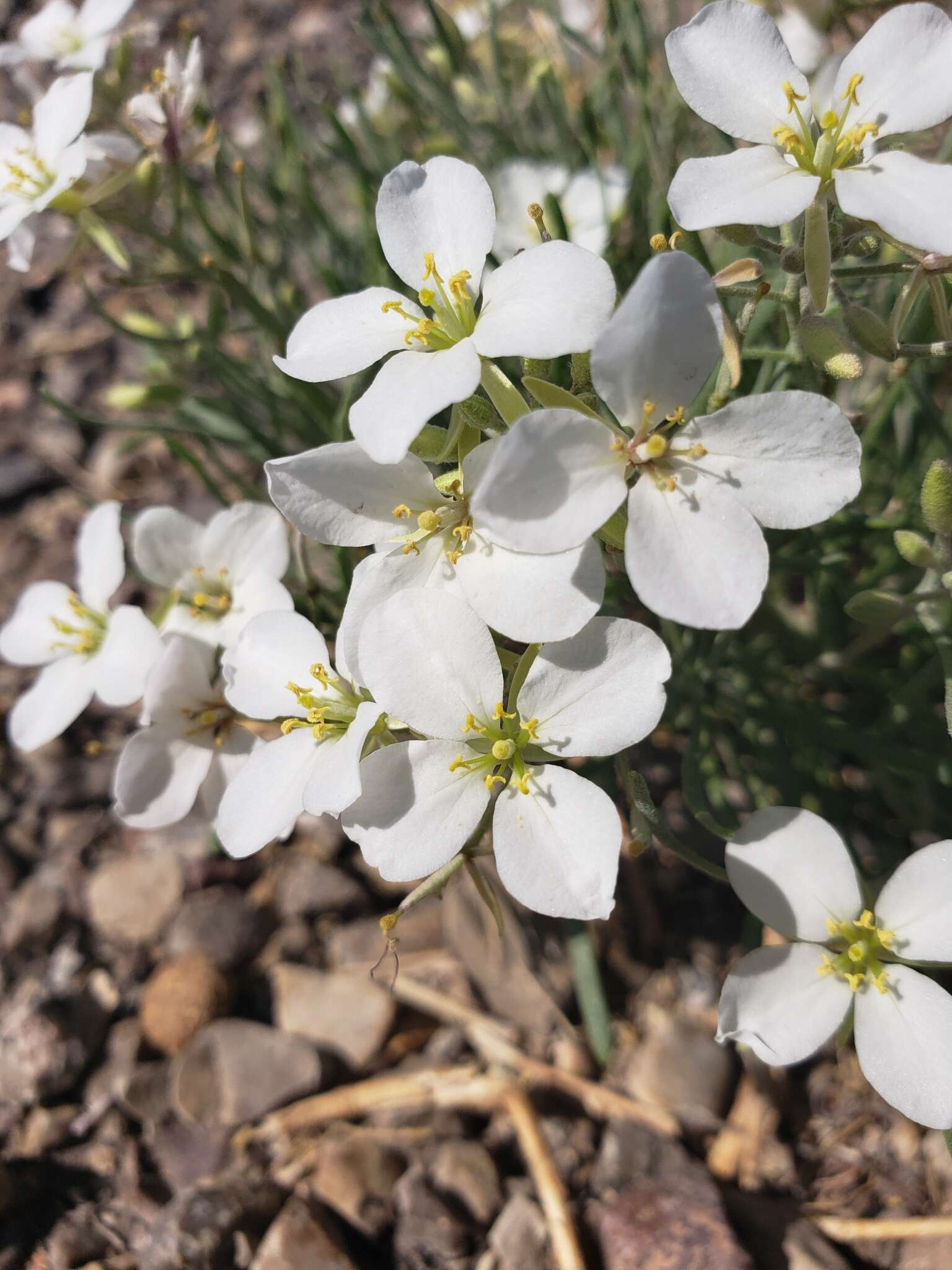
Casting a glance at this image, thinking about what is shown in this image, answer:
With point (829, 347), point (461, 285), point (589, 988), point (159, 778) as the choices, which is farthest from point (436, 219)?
point (589, 988)

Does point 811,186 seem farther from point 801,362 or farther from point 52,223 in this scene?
point 52,223

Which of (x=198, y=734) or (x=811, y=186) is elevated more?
(x=811, y=186)

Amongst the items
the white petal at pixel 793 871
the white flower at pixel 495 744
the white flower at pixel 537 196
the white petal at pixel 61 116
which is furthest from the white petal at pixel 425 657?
the white flower at pixel 537 196

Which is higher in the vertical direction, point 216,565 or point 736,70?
point 736,70

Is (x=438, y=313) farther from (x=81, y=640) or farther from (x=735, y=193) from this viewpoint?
(x=81, y=640)

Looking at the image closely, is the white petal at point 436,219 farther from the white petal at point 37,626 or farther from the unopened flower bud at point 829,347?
the white petal at point 37,626

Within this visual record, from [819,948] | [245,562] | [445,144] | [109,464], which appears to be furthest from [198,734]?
[109,464]

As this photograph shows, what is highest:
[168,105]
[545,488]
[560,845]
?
[168,105]
